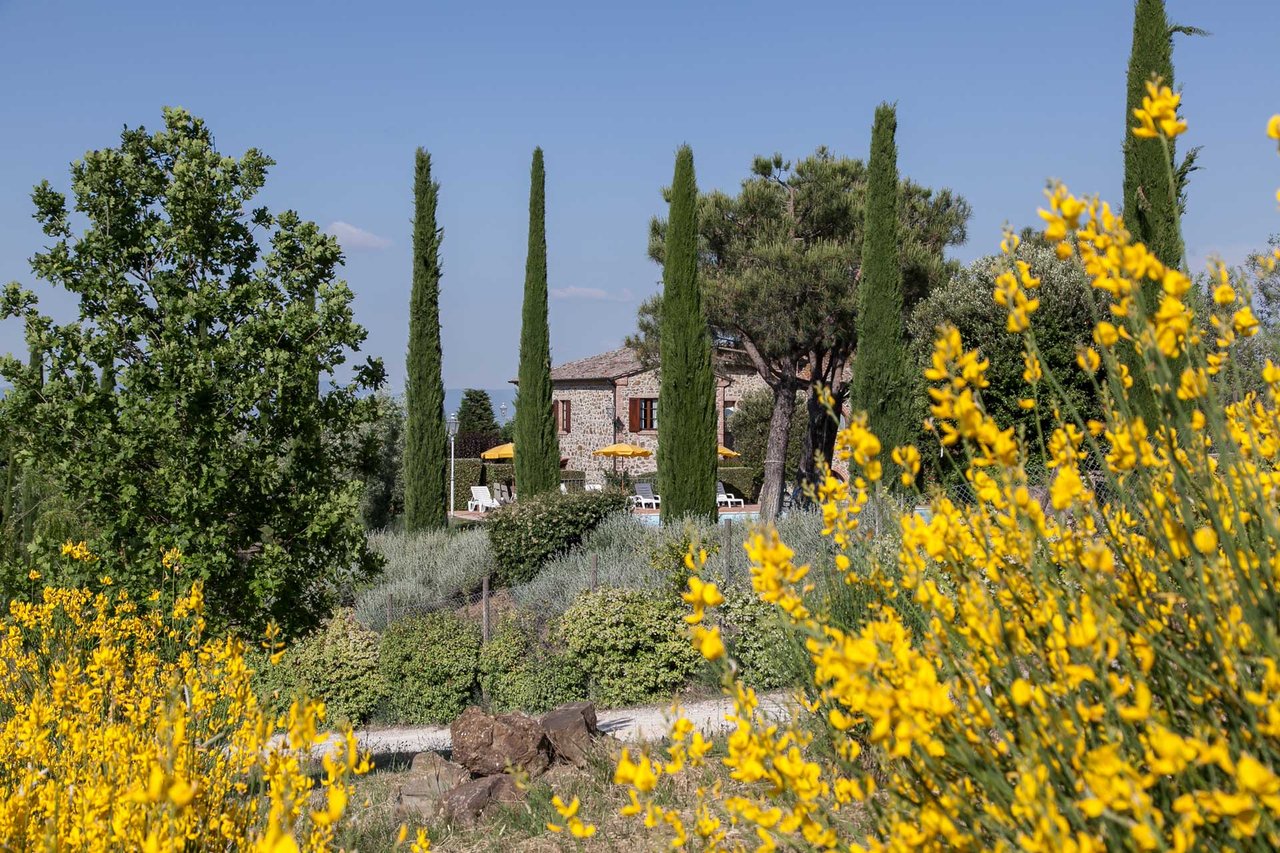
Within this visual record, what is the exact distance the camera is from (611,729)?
747 centimetres

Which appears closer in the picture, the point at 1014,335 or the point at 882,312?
the point at 882,312

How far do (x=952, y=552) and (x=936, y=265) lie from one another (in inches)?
779

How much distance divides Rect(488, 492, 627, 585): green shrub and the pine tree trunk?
293 inches

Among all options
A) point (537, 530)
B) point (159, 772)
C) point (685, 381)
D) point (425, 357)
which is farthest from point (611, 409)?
point (159, 772)

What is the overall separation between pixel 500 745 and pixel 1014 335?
42.0ft

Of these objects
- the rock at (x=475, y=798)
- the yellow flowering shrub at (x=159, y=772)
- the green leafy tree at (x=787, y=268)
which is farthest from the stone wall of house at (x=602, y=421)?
the yellow flowering shrub at (x=159, y=772)

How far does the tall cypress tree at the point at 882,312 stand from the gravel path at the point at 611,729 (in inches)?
320

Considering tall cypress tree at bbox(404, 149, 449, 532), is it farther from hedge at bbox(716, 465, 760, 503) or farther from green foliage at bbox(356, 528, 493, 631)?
hedge at bbox(716, 465, 760, 503)

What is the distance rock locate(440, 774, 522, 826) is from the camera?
520 centimetres

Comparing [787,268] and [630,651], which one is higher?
[787,268]

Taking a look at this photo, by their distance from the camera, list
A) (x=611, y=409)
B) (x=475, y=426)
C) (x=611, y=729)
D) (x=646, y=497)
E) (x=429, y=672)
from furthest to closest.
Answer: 1. (x=475, y=426)
2. (x=611, y=409)
3. (x=646, y=497)
4. (x=429, y=672)
5. (x=611, y=729)

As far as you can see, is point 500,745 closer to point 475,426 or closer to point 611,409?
point 611,409

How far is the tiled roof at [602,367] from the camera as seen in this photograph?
32.4 m

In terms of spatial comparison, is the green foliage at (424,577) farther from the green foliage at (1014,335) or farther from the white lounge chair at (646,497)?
the white lounge chair at (646,497)
